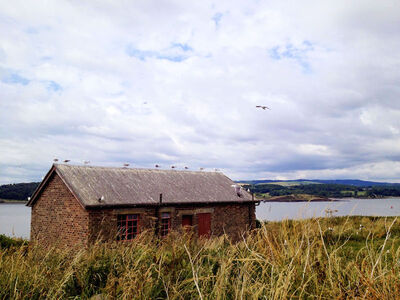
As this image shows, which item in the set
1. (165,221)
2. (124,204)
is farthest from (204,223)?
(124,204)

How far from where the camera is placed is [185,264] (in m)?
4.78

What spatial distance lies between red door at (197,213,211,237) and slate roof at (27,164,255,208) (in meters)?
0.89

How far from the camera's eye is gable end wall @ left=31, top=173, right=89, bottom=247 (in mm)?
15195

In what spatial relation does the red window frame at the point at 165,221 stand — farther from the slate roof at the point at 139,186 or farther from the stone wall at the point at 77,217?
the slate roof at the point at 139,186

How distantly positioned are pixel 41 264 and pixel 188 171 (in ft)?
58.3

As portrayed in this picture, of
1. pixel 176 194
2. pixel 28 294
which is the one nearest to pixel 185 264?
pixel 28 294

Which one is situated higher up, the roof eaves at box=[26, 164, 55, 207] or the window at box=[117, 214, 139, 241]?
the roof eaves at box=[26, 164, 55, 207]

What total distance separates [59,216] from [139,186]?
411cm

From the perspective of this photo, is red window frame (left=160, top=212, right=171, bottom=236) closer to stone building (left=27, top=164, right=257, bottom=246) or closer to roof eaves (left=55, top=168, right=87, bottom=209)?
stone building (left=27, top=164, right=257, bottom=246)

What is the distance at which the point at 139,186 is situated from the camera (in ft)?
59.4

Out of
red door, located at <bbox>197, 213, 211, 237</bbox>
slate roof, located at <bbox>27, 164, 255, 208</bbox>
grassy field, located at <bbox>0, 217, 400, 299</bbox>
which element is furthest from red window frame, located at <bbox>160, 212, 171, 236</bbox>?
grassy field, located at <bbox>0, 217, 400, 299</bbox>

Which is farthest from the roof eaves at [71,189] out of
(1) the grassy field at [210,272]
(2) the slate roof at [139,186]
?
(1) the grassy field at [210,272]

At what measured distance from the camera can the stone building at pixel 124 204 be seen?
15.3m

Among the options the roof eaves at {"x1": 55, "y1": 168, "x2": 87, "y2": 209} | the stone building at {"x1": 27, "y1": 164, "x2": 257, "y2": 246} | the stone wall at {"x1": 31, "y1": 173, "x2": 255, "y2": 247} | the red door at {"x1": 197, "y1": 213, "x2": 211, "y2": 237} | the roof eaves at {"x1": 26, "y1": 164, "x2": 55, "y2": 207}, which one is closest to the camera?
the roof eaves at {"x1": 55, "y1": 168, "x2": 87, "y2": 209}
